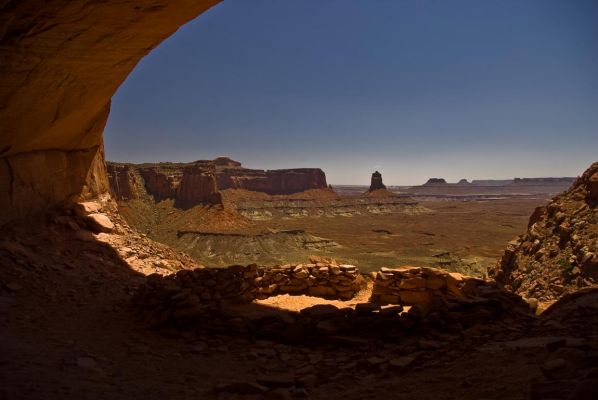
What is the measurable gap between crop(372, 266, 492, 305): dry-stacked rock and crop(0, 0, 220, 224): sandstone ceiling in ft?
29.5

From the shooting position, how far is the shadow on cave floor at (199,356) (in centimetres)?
457

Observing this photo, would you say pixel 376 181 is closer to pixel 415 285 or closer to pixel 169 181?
pixel 169 181

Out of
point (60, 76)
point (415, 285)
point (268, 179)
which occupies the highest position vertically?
point (268, 179)

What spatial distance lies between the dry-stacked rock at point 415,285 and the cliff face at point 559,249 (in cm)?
409

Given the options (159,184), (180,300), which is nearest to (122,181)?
(159,184)

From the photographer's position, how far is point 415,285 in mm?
10820

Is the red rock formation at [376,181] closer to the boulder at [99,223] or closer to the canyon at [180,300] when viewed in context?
the canyon at [180,300]

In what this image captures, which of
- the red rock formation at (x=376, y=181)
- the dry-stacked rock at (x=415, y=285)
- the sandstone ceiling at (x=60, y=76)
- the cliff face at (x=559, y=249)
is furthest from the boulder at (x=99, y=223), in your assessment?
the red rock formation at (x=376, y=181)

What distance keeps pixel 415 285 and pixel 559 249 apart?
7056 millimetres

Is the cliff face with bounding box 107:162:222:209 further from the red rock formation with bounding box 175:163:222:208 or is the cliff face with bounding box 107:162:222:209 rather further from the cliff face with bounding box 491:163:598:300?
the cliff face with bounding box 491:163:598:300

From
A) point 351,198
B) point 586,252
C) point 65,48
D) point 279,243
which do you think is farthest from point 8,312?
point 351,198

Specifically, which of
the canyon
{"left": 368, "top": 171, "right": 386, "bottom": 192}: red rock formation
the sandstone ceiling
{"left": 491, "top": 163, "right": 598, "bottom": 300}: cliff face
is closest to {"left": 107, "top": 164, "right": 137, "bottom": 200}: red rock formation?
the canyon

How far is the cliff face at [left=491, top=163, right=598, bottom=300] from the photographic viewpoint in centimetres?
1191

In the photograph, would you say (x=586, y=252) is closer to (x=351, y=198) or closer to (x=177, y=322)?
(x=177, y=322)
